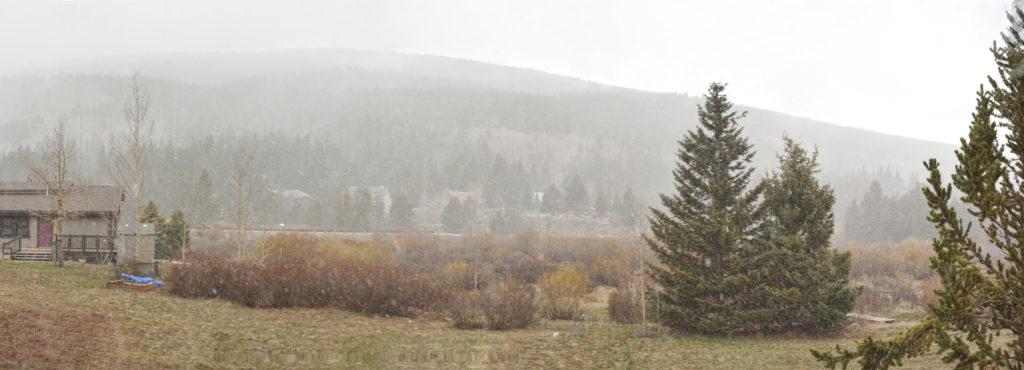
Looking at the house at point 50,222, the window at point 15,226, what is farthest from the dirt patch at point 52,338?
the window at point 15,226

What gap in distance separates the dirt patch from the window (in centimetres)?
2238

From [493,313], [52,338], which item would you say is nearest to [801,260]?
[493,313]

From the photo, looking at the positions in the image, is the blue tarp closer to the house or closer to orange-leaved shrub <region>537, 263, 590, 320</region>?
the house

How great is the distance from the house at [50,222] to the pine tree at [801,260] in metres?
31.0

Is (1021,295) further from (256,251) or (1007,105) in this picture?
(256,251)

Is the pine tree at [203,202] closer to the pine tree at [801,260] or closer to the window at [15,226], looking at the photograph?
the window at [15,226]

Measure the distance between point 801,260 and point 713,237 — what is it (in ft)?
9.42

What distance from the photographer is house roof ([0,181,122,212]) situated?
32.6 m

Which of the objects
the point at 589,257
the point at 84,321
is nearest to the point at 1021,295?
the point at 84,321

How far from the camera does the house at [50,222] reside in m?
32.2

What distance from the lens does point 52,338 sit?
12094mm

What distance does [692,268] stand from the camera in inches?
773

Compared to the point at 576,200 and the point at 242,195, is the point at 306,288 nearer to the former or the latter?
the point at 242,195

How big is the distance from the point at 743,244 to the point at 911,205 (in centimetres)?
8874
